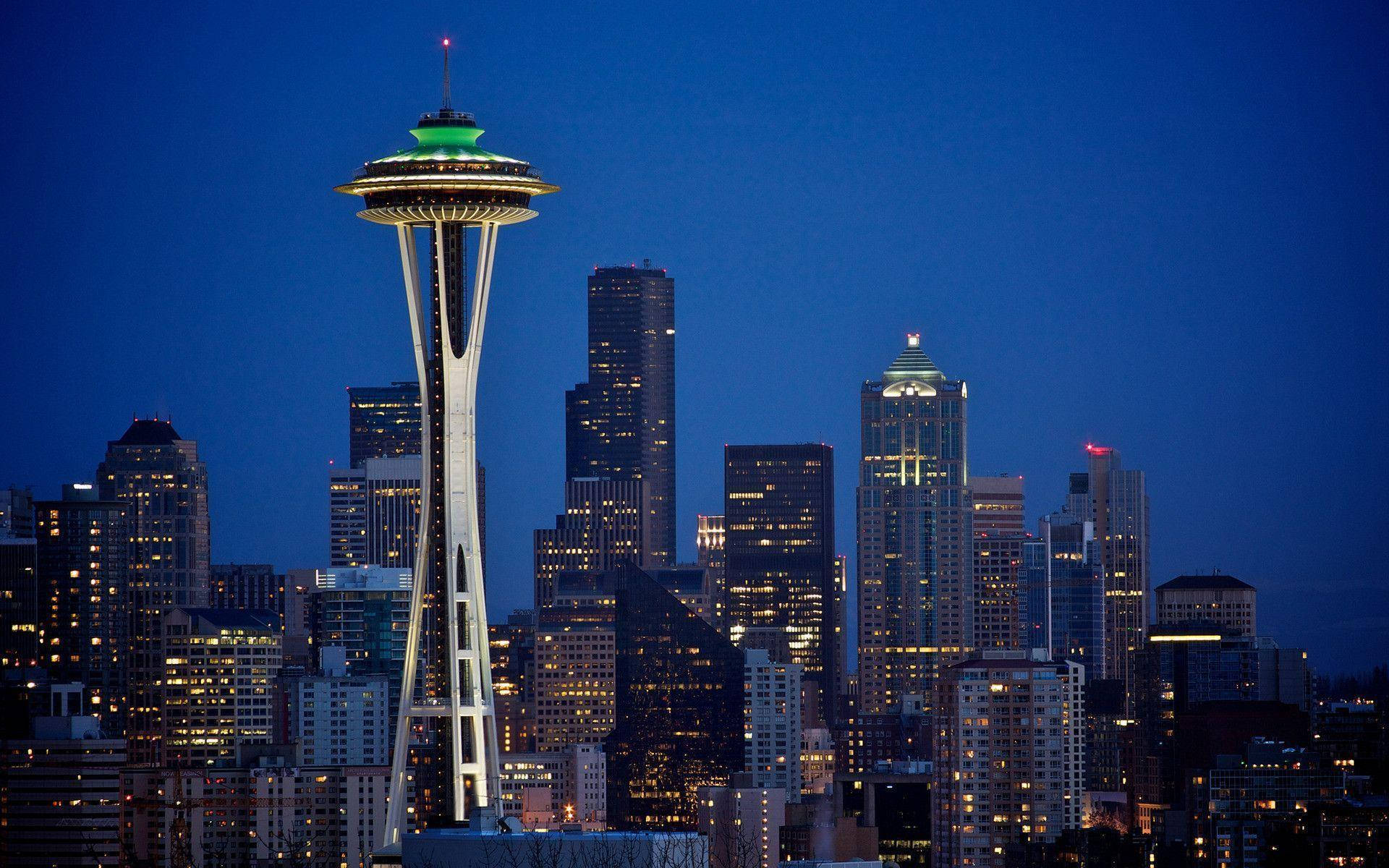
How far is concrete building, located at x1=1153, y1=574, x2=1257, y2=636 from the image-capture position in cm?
17288

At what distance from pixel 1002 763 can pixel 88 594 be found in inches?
2207

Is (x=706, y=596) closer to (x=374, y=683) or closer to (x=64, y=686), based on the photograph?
(x=374, y=683)

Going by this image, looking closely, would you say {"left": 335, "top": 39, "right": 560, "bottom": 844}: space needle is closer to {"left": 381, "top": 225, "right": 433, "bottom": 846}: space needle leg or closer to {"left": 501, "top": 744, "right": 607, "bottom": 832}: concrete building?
{"left": 381, "top": 225, "right": 433, "bottom": 846}: space needle leg

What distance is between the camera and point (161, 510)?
17662 cm

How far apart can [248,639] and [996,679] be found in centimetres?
4059

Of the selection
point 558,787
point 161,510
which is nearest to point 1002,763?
point 558,787

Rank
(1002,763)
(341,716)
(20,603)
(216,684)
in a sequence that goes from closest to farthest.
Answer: (1002,763) < (341,716) < (216,684) < (20,603)

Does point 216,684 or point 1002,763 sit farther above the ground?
point 216,684

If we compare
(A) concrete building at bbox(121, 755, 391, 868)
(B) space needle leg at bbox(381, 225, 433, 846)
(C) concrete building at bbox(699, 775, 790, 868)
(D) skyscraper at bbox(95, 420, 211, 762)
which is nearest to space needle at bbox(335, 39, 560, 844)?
(B) space needle leg at bbox(381, 225, 433, 846)

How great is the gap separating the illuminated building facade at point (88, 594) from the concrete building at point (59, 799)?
939 inches

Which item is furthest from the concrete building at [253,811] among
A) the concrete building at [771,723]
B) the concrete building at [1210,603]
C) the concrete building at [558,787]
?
the concrete building at [1210,603]

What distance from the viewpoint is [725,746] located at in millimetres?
157125

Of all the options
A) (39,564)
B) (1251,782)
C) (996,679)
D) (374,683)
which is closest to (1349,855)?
(1251,782)

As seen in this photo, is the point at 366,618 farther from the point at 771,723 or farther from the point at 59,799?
the point at 59,799
